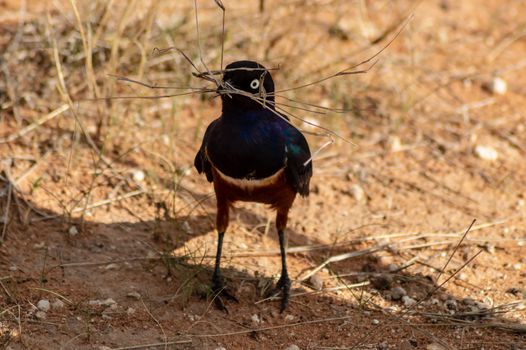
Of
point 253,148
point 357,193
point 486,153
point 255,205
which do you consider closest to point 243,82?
point 253,148

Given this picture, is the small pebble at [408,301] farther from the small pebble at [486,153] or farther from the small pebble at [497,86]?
the small pebble at [497,86]

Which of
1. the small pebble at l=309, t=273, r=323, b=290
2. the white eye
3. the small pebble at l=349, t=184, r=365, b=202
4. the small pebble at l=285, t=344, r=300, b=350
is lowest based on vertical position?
the small pebble at l=285, t=344, r=300, b=350

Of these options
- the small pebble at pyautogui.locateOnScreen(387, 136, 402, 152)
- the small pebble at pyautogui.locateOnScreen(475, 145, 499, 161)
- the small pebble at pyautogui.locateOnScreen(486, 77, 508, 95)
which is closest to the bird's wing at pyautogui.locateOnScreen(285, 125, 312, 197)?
the small pebble at pyautogui.locateOnScreen(387, 136, 402, 152)

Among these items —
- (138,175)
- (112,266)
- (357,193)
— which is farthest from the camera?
(357,193)

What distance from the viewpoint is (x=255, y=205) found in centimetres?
541

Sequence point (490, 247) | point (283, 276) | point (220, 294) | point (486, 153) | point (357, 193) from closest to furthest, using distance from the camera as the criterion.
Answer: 1. point (220, 294)
2. point (283, 276)
3. point (490, 247)
4. point (357, 193)
5. point (486, 153)

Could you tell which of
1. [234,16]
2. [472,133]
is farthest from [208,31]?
[472,133]

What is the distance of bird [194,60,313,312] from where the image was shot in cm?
402

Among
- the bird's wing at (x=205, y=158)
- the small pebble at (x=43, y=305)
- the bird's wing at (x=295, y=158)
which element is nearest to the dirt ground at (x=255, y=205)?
the small pebble at (x=43, y=305)

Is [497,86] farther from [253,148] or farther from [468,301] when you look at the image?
[253,148]

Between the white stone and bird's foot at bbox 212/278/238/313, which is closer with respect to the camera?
the white stone

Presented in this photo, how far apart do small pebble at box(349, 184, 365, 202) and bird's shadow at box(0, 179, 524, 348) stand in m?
0.62

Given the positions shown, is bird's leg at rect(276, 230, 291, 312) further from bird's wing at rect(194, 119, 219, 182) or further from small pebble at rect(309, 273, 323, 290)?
bird's wing at rect(194, 119, 219, 182)

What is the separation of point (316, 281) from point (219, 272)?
55 cm
